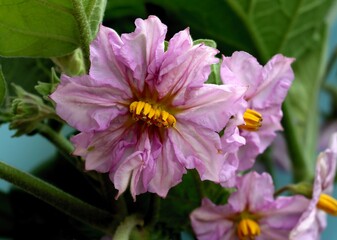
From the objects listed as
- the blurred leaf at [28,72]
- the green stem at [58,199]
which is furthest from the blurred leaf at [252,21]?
the green stem at [58,199]

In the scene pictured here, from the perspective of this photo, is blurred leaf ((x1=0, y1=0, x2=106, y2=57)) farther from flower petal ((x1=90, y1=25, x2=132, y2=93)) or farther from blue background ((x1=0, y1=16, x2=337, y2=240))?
blue background ((x1=0, y1=16, x2=337, y2=240))

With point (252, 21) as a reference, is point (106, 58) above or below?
above

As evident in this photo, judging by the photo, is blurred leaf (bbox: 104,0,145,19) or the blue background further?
the blue background

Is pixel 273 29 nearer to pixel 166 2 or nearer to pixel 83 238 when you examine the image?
pixel 166 2

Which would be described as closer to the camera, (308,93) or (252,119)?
(252,119)

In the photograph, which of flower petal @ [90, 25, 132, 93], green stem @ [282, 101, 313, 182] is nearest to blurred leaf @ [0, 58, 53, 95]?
flower petal @ [90, 25, 132, 93]

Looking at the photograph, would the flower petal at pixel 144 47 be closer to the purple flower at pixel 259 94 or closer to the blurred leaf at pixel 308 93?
the purple flower at pixel 259 94

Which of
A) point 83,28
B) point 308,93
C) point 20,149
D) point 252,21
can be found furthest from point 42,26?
point 20,149

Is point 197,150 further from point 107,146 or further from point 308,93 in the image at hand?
point 308,93
